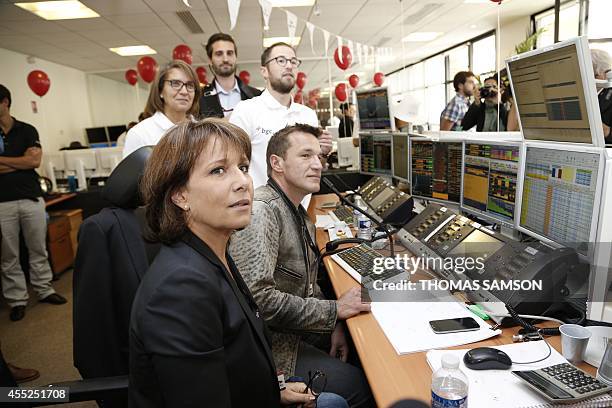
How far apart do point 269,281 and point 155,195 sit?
52cm

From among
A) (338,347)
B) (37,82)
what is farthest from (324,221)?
(37,82)

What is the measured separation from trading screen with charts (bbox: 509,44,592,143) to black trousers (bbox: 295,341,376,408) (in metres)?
1.01

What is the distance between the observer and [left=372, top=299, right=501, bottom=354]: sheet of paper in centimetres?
112

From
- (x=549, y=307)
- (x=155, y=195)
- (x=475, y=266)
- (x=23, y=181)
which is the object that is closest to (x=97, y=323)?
(x=155, y=195)

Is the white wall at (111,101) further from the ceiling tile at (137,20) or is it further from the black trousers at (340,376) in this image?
the black trousers at (340,376)

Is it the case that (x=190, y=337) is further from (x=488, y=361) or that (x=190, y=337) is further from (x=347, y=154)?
(x=347, y=154)

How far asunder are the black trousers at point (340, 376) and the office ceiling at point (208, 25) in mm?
4611

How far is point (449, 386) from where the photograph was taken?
0.89m

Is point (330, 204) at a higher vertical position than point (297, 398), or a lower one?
higher

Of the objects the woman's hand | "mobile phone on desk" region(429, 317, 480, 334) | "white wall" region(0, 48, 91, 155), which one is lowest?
the woman's hand

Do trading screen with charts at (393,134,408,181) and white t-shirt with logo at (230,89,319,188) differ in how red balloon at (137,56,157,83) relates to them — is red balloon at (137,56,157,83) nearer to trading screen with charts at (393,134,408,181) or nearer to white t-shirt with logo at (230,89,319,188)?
white t-shirt with logo at (230,89,319,188)

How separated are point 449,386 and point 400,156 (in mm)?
1999

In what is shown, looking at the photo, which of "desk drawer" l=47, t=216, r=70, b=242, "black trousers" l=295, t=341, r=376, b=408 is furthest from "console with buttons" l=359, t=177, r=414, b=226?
"desk drawer" l=47, t=216, r=70, b=242

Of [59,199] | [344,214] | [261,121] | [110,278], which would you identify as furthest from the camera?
[59,199]
